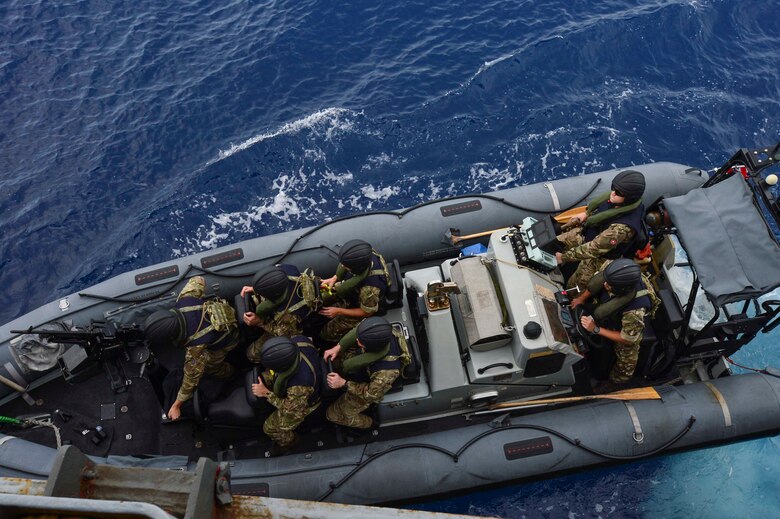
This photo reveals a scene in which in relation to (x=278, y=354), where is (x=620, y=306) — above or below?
below

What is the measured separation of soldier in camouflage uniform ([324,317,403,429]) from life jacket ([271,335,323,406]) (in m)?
0.13

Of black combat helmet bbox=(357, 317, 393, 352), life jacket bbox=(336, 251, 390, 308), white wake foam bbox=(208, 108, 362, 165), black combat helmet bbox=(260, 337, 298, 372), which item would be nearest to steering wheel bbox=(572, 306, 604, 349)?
life jacket bbox=(336, 251, 390, 308)

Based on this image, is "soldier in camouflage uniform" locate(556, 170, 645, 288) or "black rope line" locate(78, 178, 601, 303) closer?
"soldier in camouflage uniform" locate(556, 170, 645, 288)

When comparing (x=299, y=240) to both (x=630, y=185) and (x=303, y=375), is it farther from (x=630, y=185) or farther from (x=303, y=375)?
(x=630, y=185)

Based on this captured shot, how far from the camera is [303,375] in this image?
445 centimetres

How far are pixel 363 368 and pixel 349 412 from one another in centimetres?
61

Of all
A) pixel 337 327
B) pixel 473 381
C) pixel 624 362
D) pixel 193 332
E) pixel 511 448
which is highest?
pixel 193 332

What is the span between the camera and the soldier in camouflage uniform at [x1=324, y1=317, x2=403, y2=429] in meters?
4.25

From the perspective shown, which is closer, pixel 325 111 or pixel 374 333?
pixel 374 333

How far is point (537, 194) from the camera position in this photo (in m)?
6.46

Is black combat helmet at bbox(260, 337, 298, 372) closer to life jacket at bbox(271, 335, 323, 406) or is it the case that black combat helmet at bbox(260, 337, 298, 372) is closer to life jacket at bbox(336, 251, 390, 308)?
life jacket at bbox(271, 335, 323, 406)

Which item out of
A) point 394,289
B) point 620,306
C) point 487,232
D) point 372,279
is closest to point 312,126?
point 487,232

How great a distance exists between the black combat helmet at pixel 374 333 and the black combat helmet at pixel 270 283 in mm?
821

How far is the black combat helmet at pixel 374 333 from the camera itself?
421cm
